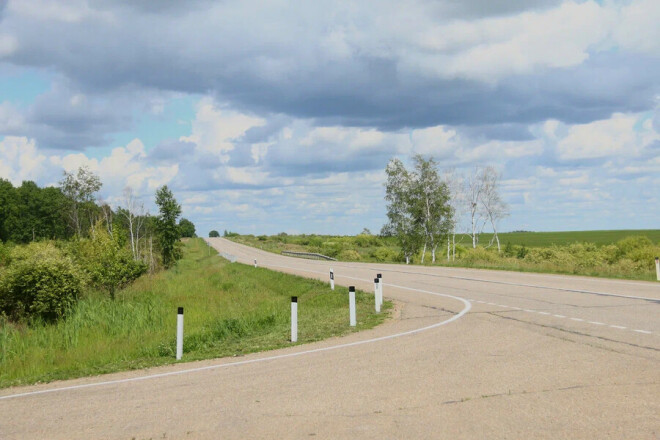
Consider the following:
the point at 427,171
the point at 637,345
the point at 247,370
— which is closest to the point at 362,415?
the point at 247,370

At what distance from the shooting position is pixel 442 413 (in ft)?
19.9

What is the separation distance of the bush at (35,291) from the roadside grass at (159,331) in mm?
719

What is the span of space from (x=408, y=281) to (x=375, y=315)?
36.1ft

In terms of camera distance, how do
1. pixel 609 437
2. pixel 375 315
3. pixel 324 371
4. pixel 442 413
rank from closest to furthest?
pixel 609 437 → pixel 442 413 → pixel 324 371 → pixel 375 315

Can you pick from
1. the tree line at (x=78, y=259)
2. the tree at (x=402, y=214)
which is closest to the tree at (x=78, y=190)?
the tree line at (x=78, y=259)

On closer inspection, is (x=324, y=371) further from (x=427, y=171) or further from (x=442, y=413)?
(x=427, y=171)

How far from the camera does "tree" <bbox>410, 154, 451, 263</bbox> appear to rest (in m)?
56.3

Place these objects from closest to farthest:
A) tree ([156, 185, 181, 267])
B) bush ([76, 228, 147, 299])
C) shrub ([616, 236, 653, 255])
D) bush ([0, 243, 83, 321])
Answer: bush ([0, 243, 83, 321]) < bush ([76, 228, 147, 299]) < shrub ([616, 236, 653, 255]) < tree ([156, 185, 181, 267])

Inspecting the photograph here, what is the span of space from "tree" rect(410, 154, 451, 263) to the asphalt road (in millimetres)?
44210

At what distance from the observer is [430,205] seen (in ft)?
187

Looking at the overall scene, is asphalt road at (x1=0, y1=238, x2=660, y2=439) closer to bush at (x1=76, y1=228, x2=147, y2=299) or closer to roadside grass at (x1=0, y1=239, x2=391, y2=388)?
roadside grass at (x1=0, y1=239, x2=391, y2=388)

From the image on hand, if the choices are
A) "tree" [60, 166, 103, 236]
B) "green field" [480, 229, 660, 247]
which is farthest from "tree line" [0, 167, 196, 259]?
"green field" [480, 229, 660, 247]

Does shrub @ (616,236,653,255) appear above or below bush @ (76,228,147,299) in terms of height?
above

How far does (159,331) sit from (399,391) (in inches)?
470
